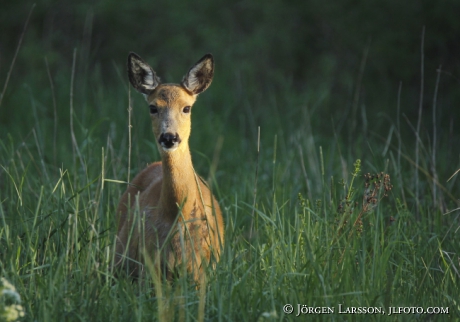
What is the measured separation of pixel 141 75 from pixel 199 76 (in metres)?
0.41

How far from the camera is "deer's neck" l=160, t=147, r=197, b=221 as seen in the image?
461 cm

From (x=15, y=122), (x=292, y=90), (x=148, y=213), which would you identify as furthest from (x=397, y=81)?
(x=148, y=213)

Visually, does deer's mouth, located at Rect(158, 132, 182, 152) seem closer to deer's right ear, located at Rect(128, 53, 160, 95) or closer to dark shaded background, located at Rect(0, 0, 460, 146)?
deer's right ear, located at Rect(128, 53, 160, 95)

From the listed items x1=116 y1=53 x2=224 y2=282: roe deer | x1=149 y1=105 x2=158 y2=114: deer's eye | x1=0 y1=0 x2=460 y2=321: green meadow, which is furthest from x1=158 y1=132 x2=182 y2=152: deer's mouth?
x1=149 y1=105 x2=158 y2=114: deer's eye

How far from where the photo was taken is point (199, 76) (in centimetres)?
523

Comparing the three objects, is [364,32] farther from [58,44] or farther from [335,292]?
[335,292]

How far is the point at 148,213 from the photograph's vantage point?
4.87 metres

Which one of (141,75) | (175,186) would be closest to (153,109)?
(141,75)

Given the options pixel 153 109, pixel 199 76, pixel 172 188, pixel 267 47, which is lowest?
pixel 172 188

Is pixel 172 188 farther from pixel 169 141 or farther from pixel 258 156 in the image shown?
pixel 258 156

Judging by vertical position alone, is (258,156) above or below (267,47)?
below

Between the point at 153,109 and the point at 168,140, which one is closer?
the point at 168,140

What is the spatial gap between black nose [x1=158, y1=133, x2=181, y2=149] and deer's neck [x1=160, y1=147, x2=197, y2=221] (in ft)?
0.35

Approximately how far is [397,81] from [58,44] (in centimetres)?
568
